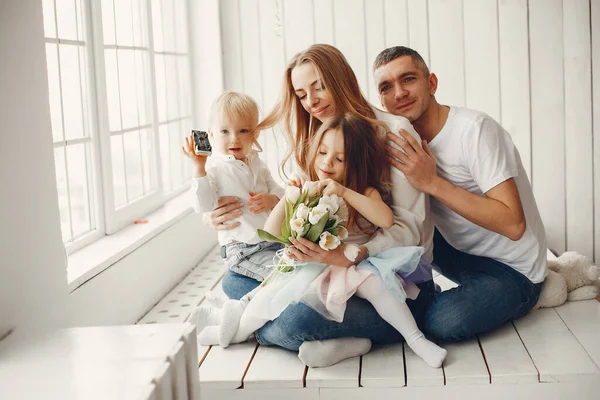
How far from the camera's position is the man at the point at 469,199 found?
9.21 feet

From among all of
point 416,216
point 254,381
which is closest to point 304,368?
point 254,381

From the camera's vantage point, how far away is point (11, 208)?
2309 millimetres

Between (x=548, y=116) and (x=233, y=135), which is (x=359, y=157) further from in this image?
(x=548, y=116)

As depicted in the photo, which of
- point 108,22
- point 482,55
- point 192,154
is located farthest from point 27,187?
point 482,55

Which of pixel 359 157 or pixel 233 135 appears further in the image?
pixel 233 135

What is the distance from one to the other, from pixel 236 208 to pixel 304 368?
2.81 feet

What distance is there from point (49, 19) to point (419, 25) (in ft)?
9.12

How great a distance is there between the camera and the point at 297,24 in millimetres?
5426

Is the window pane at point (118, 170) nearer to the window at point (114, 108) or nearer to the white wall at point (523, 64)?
the window at point (114, 108)

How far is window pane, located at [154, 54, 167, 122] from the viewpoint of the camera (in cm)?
487

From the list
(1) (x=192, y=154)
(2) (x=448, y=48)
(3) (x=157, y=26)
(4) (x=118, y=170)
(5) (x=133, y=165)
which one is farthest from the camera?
(2) (x=448, y=48)

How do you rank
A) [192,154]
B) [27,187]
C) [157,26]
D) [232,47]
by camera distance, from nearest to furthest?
[27,187]
[192,154]
[157,26]
[232,47]

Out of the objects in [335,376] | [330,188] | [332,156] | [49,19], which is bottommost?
[335,376]

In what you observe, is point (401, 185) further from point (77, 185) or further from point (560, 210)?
point (560, 210)
